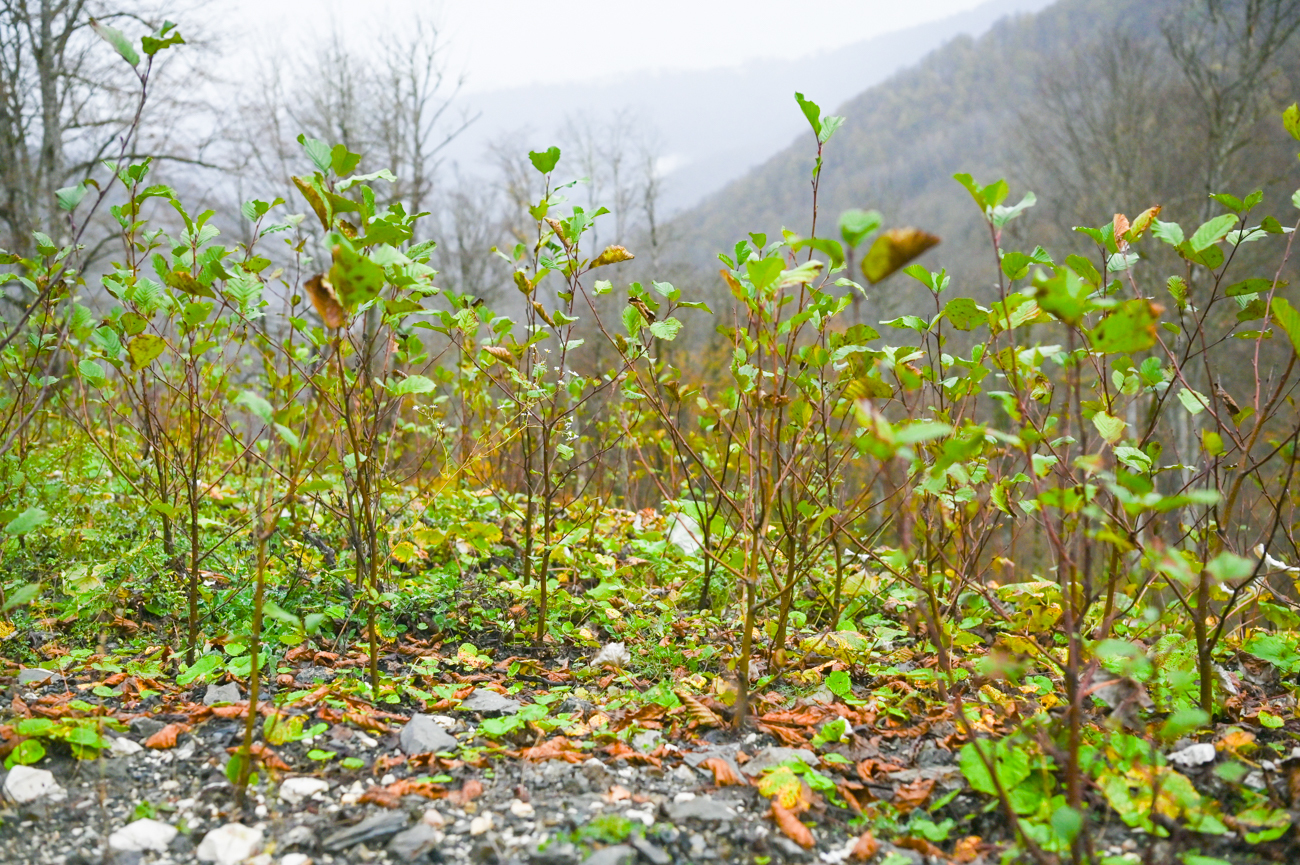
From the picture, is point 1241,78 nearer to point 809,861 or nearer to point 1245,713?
point 1245,713

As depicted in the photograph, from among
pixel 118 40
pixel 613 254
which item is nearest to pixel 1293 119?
pixel 613 254

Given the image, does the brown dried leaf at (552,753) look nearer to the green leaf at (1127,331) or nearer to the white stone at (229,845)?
the white stone at (229,845)

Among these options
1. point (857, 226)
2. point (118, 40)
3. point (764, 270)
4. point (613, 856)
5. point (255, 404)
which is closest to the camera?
point (857, 226)

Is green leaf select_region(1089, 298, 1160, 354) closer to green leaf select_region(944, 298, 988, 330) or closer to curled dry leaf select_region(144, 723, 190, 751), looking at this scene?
green leaf select_region(944, 298, 988, 330)

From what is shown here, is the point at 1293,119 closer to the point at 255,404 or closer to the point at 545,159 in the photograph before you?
the point at 545,159

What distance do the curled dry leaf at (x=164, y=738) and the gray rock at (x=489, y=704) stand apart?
63 cm

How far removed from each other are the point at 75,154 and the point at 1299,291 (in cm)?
2290

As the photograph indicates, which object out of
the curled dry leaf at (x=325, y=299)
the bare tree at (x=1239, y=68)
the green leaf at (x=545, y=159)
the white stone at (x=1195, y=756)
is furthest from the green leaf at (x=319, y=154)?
the bare tree at (x=1239, y=68)

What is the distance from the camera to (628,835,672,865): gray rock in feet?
3.90

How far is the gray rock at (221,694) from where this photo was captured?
1.71m

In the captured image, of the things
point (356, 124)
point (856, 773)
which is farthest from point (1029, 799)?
point (356, 124)

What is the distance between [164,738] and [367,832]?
625 mm

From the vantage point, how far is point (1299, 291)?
556 inches

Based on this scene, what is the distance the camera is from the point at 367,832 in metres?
1.24
